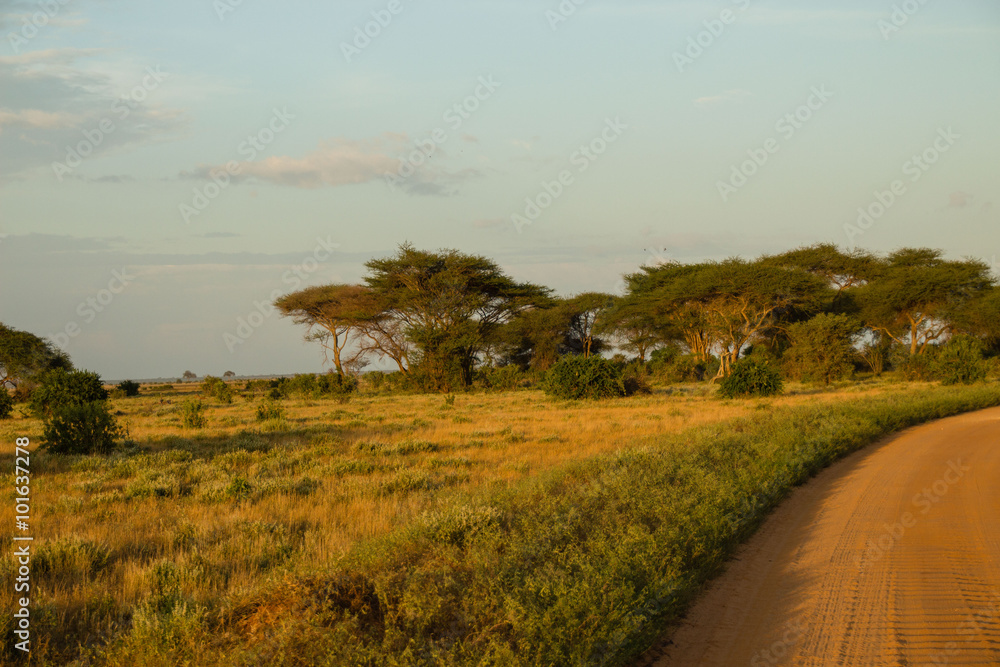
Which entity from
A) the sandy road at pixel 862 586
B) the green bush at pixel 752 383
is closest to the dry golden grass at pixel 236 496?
the sandy road at pixel 862 586

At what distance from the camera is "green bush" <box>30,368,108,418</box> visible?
827 inches

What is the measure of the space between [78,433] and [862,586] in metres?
13.2

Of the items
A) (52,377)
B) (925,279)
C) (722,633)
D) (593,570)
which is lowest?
(722,633)

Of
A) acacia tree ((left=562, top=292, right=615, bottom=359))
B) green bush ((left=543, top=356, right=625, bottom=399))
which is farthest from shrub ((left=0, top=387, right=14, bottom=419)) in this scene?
acacia tree ((left=562, top=292, right=615, bottom=359))

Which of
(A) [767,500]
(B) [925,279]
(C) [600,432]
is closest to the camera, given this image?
(A) [767,500]

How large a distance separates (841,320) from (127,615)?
4047cm

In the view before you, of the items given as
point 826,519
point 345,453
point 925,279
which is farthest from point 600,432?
point 925,279

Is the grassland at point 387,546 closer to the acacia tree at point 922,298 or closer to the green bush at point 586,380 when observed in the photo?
the green bush at point 586,380

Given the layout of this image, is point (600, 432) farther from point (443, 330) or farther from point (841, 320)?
point (841, 320)

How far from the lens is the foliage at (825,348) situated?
38125mm

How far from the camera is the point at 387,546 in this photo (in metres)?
5.59

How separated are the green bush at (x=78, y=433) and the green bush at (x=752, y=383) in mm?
21939

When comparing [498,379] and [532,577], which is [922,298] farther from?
[532,577]

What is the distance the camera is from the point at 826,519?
778 centimetres
